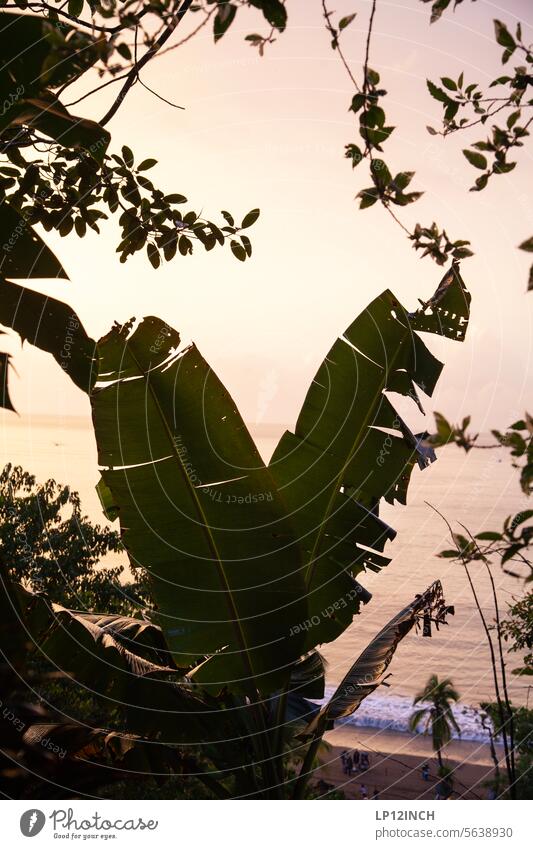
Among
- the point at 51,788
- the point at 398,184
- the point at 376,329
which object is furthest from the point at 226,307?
the point at 51,788

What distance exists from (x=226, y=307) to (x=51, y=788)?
1.10 m

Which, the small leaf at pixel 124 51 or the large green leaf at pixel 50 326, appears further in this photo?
the large green leaf at pixel 50 326

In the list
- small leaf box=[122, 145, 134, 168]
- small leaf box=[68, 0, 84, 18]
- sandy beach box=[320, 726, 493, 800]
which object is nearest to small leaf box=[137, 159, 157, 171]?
small leaf box=[122, 145, 134, 168]

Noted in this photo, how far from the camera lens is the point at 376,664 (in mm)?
→ 1739

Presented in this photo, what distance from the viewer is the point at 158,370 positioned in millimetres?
1621

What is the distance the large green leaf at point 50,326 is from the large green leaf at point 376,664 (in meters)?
0.89

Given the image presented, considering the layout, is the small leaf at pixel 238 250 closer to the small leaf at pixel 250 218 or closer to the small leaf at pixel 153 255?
the small leaf at pixel 250 218

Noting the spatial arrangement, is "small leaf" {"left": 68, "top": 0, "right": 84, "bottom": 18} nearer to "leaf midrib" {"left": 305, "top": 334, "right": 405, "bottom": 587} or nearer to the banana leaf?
the banana leaf

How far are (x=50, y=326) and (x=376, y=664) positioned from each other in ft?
3.47

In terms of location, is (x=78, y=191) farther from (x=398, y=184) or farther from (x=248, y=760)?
(x=248, y=760)

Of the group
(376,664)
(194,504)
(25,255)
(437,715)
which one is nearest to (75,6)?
(25,255)

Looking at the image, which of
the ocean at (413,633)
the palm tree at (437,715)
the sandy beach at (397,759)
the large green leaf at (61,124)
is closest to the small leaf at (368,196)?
the large green leaf at (61,124)
